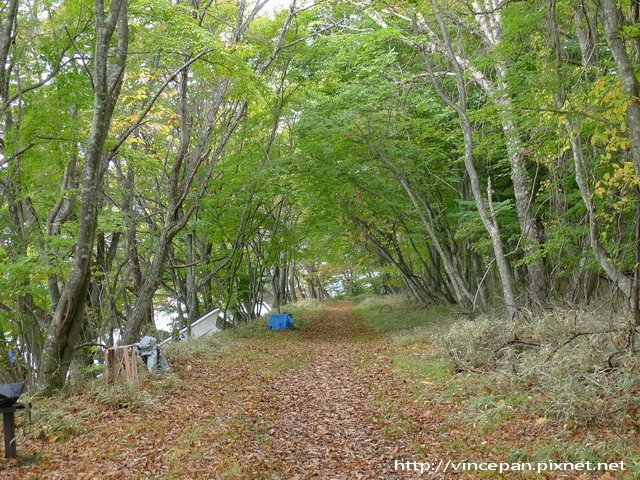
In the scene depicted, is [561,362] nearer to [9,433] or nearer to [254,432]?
[254,432]

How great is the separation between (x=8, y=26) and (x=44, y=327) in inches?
251

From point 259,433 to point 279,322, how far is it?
41.6ft

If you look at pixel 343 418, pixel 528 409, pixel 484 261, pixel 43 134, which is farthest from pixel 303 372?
pixel 484 261

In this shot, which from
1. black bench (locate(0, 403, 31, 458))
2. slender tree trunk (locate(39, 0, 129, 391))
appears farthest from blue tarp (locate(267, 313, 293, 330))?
black bench (locate(0, 403, 31, 458))

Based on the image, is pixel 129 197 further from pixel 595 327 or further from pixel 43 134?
pixel 595 327

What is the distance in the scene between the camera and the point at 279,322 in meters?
19.2

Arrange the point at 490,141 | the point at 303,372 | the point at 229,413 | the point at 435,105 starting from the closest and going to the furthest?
the point at 229,413 < the point at 303,372 < the point at 490,141 < the point at 435,105

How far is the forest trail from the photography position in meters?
5.31

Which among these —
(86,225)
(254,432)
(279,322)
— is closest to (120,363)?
(86,225)

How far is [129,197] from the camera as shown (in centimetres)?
1293

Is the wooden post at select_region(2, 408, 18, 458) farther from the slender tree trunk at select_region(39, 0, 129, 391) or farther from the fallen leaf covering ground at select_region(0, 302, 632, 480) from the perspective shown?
the slender tree trunk at select_region(39, 0, 129, 391)

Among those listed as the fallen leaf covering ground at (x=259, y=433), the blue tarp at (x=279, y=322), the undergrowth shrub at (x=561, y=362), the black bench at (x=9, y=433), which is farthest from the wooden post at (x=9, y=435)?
the blue tarp at (x=279, y=322)

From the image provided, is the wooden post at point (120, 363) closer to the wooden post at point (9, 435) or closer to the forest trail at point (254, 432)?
the forest trail at point (254, 432)

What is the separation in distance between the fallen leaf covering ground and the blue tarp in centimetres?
863
